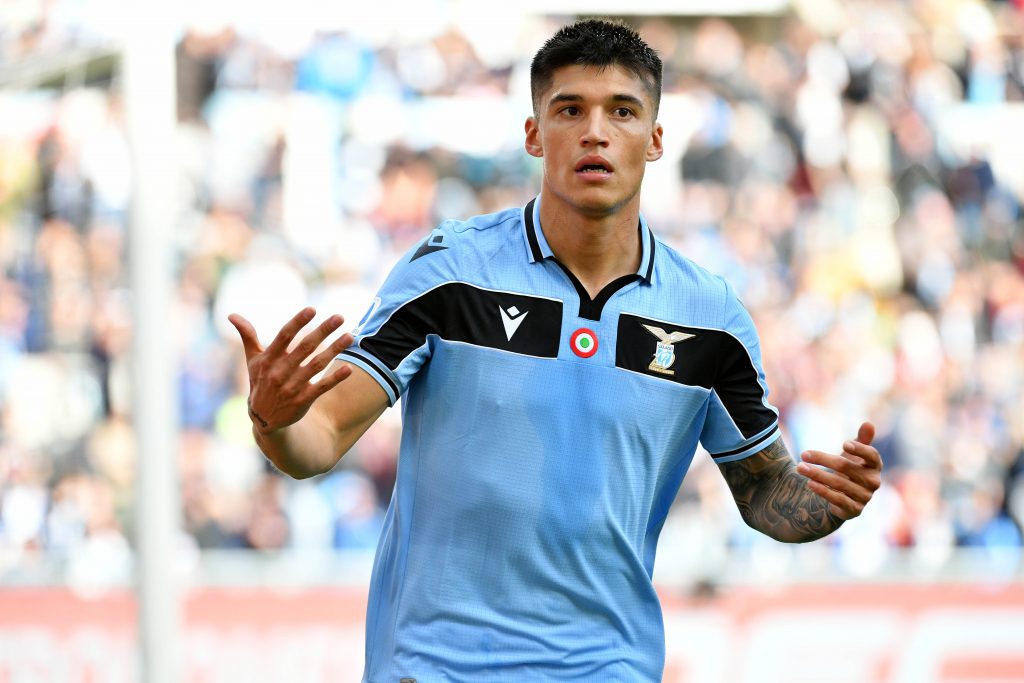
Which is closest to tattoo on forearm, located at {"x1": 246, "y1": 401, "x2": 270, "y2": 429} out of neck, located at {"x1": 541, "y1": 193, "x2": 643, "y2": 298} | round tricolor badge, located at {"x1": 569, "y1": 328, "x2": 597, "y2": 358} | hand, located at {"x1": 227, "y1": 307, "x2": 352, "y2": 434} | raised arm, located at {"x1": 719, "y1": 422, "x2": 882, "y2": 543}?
hand, located at {"x1": 227, "y1": 307, "x2": 352, "y2": 434}

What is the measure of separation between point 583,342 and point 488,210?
9.50m

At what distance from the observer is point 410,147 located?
1365 centimetres

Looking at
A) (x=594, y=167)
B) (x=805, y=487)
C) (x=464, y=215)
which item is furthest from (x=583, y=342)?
(x=464, y=215)

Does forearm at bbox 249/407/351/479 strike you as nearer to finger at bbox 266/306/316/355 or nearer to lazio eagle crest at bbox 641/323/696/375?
finger at bbox 266/306/316/355

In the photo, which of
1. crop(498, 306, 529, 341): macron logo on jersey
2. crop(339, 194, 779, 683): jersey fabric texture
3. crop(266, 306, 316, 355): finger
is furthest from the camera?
crop(498, 306, 529, 341): macron logo on jersey

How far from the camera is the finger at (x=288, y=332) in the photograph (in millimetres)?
3177

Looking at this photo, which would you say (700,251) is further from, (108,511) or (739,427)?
(739,427)

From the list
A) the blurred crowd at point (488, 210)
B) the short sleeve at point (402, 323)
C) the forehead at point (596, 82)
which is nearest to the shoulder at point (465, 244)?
the short sleeve at point (402, 323)

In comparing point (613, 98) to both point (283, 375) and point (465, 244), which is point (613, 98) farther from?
point (283, 375)

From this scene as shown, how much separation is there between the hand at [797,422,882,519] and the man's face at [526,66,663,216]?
86 cm

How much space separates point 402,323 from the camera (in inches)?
149

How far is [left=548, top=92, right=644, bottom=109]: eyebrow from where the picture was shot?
3900mm

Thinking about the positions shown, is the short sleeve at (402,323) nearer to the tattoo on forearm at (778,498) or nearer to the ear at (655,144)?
the ear at (655,144)

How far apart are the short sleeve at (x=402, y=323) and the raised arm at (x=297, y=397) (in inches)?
4.5
